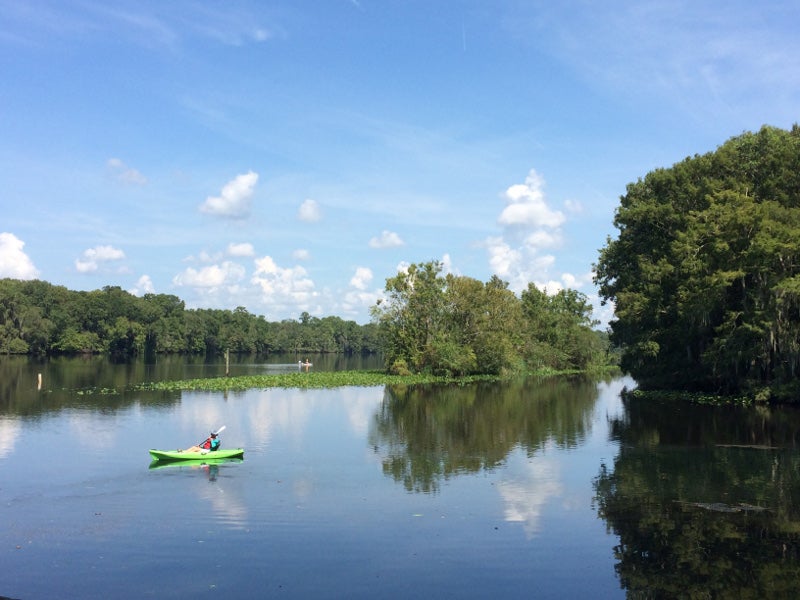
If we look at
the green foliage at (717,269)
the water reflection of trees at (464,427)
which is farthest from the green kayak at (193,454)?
the green foliage at (717,269)

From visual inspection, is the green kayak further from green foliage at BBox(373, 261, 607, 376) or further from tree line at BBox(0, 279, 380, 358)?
tree line at BBox(0, 279, 380, 358)

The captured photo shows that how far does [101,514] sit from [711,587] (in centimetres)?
1545

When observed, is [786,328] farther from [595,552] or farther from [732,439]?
[595,552]

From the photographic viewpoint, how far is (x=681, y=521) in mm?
17469

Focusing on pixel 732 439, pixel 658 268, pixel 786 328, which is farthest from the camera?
pixel 658 268

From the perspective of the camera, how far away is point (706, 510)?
18.5 m

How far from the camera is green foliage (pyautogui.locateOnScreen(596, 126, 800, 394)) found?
1593 inches

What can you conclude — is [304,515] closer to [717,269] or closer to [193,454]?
[193,454]

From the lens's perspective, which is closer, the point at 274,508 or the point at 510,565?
the point at 510,565

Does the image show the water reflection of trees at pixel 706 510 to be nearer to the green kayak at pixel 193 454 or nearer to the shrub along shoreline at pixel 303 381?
the green kayak at pixel 193 454

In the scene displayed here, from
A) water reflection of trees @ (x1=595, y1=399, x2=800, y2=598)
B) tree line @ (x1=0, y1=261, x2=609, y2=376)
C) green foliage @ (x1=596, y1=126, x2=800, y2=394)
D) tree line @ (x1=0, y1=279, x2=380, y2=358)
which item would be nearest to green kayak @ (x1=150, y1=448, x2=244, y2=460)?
water reflection of trees @ (x1=595, y1=399, x2=800, y2=598)

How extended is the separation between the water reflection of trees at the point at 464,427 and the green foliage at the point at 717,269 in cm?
785

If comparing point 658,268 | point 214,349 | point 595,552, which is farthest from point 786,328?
point 214,349

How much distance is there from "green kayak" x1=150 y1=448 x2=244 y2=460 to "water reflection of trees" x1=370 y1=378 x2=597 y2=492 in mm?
6010
